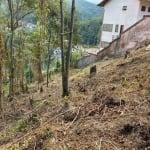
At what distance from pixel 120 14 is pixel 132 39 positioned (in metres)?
14.0

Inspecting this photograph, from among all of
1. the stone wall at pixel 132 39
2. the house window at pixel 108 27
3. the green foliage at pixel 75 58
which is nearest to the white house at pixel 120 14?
the house window at pixel 108 27

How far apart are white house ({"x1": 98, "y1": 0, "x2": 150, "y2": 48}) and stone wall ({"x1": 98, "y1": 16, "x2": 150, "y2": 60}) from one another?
7777 mm

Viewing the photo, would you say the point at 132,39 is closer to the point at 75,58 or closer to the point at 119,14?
the point at 75,58

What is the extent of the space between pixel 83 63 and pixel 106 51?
5201 millimetres

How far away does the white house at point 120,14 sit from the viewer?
3284cm

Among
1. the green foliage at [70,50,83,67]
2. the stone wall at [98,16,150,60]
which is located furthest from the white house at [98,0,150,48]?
the stone wall at [98,16,150,60]

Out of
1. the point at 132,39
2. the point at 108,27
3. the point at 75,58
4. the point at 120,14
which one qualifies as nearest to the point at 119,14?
the point at 120,14

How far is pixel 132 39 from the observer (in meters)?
22.0

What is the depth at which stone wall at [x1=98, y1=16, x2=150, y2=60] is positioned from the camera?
21.1 meters

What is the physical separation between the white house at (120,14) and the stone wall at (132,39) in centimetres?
778

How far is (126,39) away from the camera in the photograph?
74.1 ft

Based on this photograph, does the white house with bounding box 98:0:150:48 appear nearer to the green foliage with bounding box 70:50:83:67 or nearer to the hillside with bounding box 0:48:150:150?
the green foliage with bounding box 70:50:83:67

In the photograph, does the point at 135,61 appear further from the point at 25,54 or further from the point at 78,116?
the point at 25,54

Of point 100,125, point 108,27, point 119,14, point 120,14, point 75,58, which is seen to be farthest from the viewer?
point 108,27
